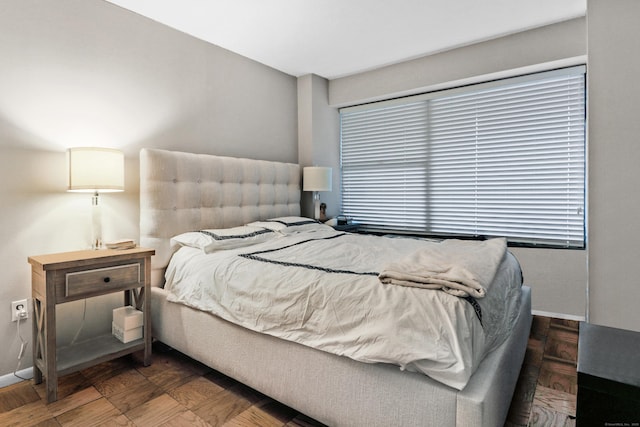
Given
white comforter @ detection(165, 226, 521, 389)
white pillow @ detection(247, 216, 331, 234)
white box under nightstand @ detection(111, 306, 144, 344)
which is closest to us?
white comforter @ detection(165, 226, 521, 389)

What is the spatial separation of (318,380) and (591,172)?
2440 mm

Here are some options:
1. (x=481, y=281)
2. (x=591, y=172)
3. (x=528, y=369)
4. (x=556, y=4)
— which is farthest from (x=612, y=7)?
(x=528, y=369)

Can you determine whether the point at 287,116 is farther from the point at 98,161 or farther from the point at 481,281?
the point at 481,281

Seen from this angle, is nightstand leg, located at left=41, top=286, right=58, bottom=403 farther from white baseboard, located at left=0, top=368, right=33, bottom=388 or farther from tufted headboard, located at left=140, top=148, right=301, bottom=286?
tufted headboard, located at left=140, top=148, right=301, bottom=286

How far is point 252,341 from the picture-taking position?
5.87ft

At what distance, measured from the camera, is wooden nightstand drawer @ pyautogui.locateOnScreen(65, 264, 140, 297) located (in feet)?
6.20

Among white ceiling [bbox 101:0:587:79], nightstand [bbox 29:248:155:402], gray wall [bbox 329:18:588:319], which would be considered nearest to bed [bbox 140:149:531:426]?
nightstand [bbox 29:248:155:402]

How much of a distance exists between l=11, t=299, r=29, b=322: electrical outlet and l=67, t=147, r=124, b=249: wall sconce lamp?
496 mm

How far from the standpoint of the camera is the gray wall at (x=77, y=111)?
2.02m

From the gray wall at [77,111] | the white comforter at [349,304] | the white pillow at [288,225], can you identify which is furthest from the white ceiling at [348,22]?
the white comforter at [349,304]

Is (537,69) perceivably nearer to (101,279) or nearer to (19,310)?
(101,279)

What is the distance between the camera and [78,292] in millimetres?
1916

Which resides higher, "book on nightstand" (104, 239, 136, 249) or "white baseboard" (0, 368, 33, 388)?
"book on nightstand" (104, 239, 136, 249)

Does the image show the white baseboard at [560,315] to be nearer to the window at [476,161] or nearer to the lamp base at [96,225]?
the window at [476,161]
